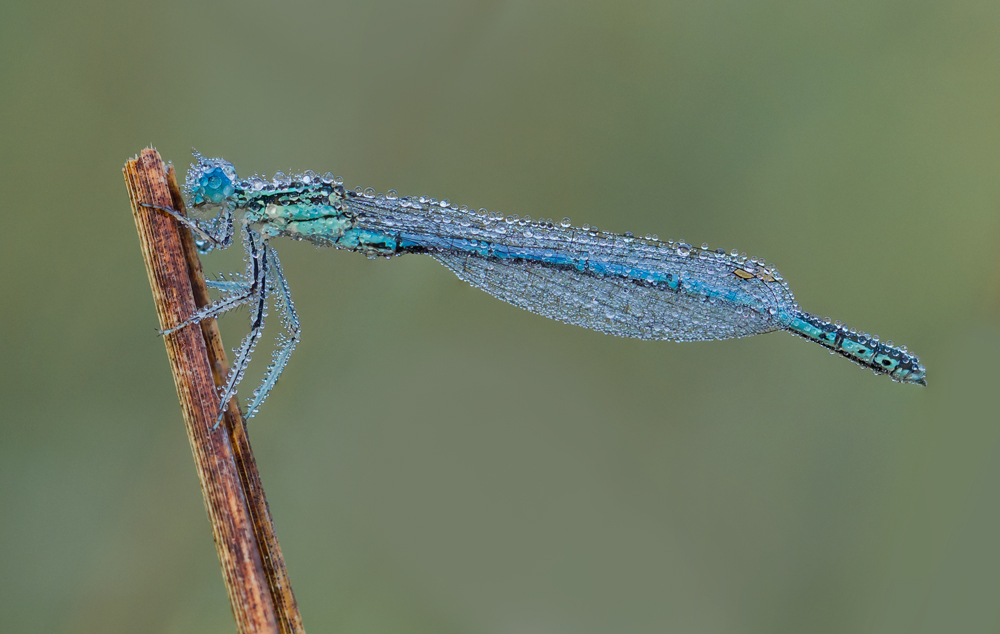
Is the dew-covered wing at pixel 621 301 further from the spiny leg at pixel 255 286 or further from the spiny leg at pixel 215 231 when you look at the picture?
the spiny leg at pixel 215 231

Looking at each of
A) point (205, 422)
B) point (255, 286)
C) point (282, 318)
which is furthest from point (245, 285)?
point (205, 422)

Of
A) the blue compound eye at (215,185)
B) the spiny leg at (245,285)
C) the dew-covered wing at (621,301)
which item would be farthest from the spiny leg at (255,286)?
the dew-covered wing at (621,301)

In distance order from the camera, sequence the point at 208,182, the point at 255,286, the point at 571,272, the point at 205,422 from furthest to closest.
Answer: the point at 571,272 < the point at 255,286 < the point at 208,182 < the point at 205,422

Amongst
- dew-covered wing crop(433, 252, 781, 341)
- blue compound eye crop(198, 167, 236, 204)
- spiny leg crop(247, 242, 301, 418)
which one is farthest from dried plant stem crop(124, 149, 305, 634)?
dew-covered wing crop(433, 252, 781, 341)

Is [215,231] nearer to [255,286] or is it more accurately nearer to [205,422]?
[255,286]

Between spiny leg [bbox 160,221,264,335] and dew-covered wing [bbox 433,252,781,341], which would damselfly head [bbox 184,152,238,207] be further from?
dew-covered wing [bbox 433,252,781,341]
